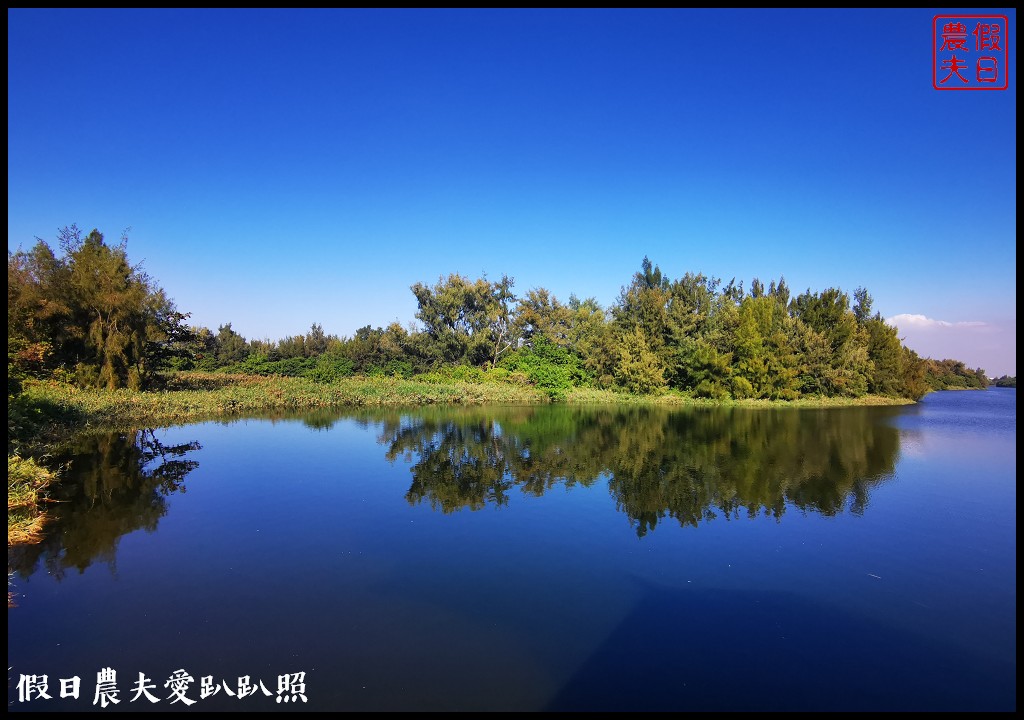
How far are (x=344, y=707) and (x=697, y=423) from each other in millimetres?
17766

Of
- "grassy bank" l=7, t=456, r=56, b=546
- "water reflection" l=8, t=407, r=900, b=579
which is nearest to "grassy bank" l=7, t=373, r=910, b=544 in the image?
"grassy bank" l=7, t=456, r=56, b=546

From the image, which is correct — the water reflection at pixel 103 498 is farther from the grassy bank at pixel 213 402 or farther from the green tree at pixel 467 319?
the green tree at pixel 467 319

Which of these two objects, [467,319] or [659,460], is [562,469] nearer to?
[659,460]

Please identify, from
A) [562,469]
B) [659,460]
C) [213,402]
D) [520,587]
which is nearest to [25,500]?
[520,587]

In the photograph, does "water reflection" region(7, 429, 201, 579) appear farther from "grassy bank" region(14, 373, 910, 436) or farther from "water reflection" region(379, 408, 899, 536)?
"water reflection" region(379, 408, 899, 536)

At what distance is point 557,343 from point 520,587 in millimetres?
30905

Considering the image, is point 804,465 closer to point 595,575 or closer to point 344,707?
point 595,575

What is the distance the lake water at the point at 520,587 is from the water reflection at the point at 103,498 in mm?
50

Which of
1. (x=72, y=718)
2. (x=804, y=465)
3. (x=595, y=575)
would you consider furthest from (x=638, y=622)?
(x=804, y=465)

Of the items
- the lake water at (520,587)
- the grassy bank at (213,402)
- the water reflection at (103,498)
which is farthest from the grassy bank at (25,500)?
the lake water at (520,587)

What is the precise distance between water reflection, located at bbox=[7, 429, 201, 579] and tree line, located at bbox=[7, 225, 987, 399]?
864 cm

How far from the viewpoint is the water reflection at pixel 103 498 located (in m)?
5.94

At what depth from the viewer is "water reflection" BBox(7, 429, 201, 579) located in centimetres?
594

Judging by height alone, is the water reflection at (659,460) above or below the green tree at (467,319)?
below
